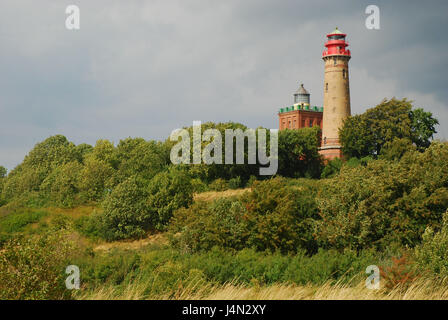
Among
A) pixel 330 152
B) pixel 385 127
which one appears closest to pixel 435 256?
pixel 385 127

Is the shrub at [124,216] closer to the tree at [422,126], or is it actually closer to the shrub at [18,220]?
the shrub at [18,220]

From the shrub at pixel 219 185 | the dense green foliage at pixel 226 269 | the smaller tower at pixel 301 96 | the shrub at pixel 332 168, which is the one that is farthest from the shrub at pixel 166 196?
the smaller tower at pixel 301 96

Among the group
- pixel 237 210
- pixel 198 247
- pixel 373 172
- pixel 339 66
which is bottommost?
pixel 198 247

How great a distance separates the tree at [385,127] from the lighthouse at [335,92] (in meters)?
2.47

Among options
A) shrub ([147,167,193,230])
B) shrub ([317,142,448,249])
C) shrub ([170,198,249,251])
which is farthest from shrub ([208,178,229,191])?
shrub ([317,142,448,249])

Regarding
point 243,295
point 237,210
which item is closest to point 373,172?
point 237,210

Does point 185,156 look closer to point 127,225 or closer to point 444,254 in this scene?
point 127,225

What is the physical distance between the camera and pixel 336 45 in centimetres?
5816

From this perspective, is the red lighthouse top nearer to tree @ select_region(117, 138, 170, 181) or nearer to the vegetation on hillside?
the vegetation on hillside

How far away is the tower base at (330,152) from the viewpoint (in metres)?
57.5

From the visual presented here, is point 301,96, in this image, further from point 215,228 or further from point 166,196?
point 215,228

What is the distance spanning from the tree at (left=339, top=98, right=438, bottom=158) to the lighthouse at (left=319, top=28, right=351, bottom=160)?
247cm

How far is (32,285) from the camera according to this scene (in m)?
14.7
